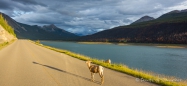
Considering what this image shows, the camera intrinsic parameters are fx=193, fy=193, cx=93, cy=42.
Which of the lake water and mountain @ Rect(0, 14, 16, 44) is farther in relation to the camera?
mountain @ Rect(0, 14, 16, 44)

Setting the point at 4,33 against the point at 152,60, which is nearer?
the point at 152,60

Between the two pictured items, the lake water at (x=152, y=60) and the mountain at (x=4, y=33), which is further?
the mountain at (x=4, y=33)

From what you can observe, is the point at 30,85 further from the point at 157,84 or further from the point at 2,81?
the point at 157,84

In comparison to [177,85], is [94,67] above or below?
above

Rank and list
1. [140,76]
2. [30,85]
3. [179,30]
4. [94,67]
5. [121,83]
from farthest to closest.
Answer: [179,30] < [140,76] < [94,67] < [121,83] < [30,85]

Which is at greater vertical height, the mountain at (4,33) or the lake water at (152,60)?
the mountain at (4,33)

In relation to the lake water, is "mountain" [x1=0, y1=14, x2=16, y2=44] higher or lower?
higher

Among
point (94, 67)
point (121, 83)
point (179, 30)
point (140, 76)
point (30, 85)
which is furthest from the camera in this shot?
point (179, 30)

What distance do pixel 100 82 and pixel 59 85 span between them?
2752 mm

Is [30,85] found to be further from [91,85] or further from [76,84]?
[91,85]

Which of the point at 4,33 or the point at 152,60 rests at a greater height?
the point at 4,33

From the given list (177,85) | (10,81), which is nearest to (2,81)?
(10,81)

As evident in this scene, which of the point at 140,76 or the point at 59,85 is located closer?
the point at 59,85

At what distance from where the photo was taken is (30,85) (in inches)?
444
